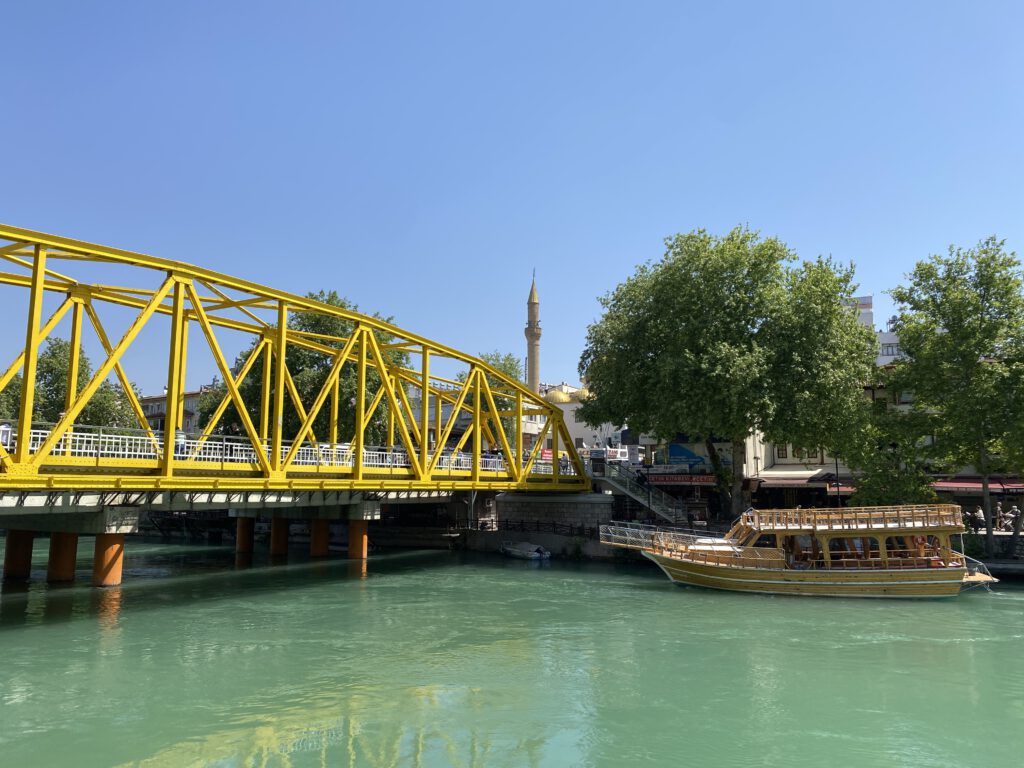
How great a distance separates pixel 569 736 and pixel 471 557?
28064 mm

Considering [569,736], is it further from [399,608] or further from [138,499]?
[138,499]

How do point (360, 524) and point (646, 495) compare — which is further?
point (646, 495)

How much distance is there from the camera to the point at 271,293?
27203mm

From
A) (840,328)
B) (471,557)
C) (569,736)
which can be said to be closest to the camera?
(569,736)

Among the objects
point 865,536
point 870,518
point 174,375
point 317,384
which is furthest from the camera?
point 317,384

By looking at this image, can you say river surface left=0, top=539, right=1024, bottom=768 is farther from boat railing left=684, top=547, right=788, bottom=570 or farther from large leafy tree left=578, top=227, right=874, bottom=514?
large leafy tree left=578, top=227, right=874, bottom=514

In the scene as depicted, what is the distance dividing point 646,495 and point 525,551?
795 centimetres

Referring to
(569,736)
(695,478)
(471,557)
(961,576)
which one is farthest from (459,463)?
(569,736)

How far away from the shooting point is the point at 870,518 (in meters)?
26.6

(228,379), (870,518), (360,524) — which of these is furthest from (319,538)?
(870,518)

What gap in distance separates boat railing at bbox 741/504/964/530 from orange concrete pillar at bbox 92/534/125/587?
23.2 metres

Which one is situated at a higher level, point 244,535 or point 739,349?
point 739,349

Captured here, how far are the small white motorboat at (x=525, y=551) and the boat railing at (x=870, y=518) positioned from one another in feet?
47.5

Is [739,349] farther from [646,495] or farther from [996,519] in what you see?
[996,519]
